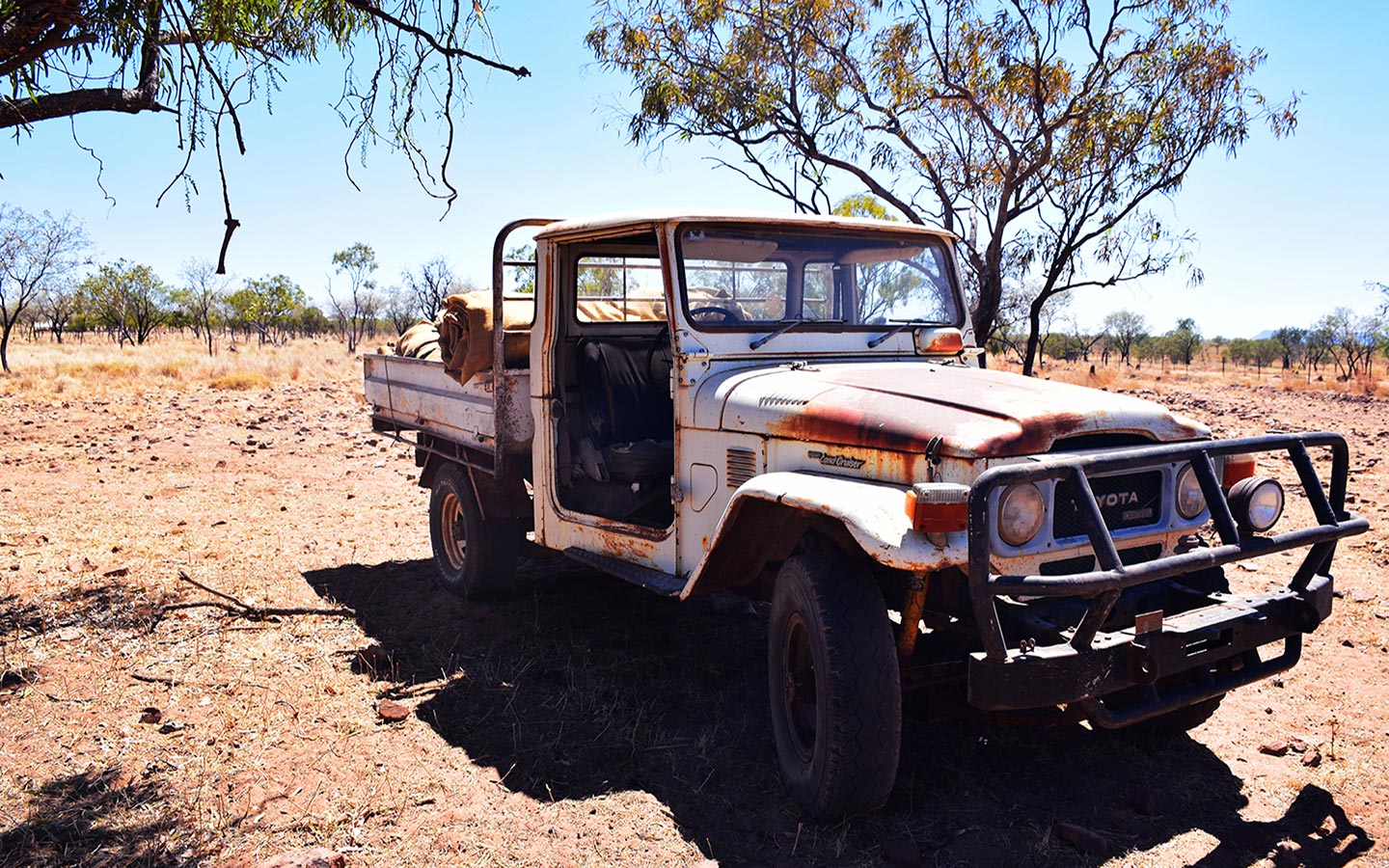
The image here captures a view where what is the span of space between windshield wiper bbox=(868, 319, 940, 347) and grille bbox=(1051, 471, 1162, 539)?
151cm

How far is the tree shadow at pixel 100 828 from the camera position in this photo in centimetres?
305

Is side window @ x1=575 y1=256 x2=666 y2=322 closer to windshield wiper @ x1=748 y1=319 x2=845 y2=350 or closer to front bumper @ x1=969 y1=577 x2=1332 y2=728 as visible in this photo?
windshield wiper @ x1=748 y1=319 x2=845 y2=350

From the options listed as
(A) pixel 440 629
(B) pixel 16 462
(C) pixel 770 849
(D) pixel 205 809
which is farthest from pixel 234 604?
(B) pixel 16 462

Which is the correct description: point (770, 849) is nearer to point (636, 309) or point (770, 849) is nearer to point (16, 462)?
point (636, 309)

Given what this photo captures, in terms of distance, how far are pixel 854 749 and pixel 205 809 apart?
221cm

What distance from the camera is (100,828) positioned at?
10.6 feet

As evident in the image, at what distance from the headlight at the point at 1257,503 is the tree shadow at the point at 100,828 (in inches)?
143

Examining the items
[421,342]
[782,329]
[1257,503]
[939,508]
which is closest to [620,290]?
[782,329]

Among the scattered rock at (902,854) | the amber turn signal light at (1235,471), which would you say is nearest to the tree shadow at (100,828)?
the scattered rock at (902,854)

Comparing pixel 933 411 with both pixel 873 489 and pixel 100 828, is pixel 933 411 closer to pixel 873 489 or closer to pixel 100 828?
pixel 873 489

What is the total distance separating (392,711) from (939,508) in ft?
8.52

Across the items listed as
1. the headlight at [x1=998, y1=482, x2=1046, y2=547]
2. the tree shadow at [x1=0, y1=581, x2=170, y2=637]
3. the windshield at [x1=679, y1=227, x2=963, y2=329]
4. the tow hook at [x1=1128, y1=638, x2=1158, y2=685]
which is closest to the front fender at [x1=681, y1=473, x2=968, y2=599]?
the headlight at [x1=998, y1=482, x2=1046, y2=547]

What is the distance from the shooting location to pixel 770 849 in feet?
10.7

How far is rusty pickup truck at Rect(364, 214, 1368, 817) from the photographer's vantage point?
2.99m
